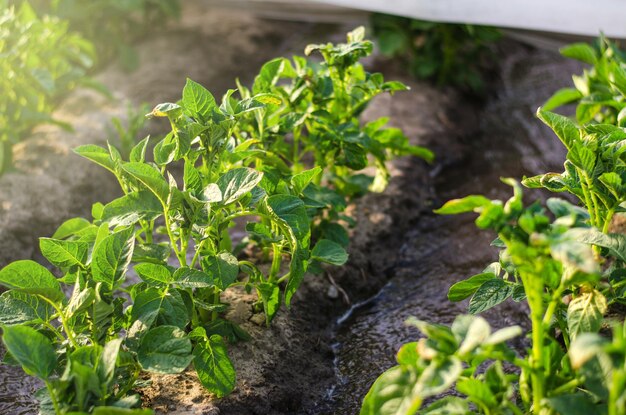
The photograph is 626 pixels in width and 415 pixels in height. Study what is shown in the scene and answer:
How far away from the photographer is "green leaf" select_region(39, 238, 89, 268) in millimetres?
1518

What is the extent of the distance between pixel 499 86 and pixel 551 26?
620 mm

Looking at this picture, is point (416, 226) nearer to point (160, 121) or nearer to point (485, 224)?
point (160, 121)


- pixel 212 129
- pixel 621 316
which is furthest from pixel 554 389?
pixel 212 129

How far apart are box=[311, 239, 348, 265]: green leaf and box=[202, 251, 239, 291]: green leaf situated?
216mm

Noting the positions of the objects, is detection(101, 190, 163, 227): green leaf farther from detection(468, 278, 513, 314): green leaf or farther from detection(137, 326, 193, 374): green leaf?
detection(468, 278, 513, 314): green leaf

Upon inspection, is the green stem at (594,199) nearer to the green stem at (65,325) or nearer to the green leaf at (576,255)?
the green leaf at (576,255)

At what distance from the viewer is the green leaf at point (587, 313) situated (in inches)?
55.6

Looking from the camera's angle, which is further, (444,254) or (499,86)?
(499,86)

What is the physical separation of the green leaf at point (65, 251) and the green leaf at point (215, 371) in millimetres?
311

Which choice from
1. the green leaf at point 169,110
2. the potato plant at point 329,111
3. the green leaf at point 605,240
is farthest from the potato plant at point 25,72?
the green leaf at point 605,240

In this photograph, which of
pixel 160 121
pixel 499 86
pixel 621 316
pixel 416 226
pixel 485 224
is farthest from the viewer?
pixel 499 86

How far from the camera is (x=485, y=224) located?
1.25 m

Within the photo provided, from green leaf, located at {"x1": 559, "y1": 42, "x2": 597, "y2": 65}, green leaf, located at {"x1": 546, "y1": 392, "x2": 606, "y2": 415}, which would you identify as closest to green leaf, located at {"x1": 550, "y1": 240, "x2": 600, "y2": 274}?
green leaf, located at {"x1": 546, "y1": 392, "x2": 606, "y2": 415}

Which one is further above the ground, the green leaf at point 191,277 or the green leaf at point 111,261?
the green leaf at point 111,261
